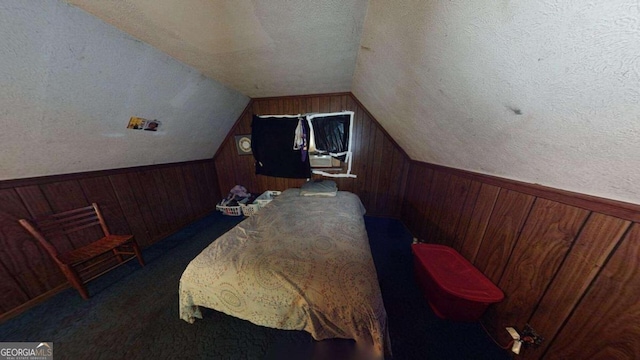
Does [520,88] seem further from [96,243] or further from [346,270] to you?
[96,243]

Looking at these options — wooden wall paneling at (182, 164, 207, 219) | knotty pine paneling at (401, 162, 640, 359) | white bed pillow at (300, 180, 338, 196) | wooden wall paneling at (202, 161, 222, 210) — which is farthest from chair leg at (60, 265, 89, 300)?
knotty pine paneling at (401, 162, 640, 359)

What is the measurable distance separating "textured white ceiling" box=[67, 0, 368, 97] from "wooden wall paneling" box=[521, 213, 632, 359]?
1.67m

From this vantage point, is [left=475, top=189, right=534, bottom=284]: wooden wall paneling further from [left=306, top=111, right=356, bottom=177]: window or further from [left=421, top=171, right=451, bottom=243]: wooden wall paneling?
[left=306, top=111, right=356, bottom=177]: window

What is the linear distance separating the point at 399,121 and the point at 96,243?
3.59 meters

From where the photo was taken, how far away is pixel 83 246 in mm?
1864

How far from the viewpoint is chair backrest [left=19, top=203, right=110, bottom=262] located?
1513 mm

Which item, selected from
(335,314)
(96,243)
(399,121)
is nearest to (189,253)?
(96,243)

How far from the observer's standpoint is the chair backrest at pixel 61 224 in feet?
4.96

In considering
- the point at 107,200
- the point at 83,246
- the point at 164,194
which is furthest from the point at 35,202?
the point at 164,194

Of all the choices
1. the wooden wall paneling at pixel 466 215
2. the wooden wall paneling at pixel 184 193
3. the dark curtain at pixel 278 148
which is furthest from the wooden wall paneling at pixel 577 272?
the wooden wall paneling at pixel 184 193

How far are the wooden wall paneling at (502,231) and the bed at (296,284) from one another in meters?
0.95

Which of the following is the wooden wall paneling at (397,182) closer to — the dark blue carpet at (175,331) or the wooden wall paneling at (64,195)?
the dark blue carpet at (175,331)

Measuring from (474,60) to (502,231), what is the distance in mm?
1222

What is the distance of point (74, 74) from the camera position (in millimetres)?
1274
